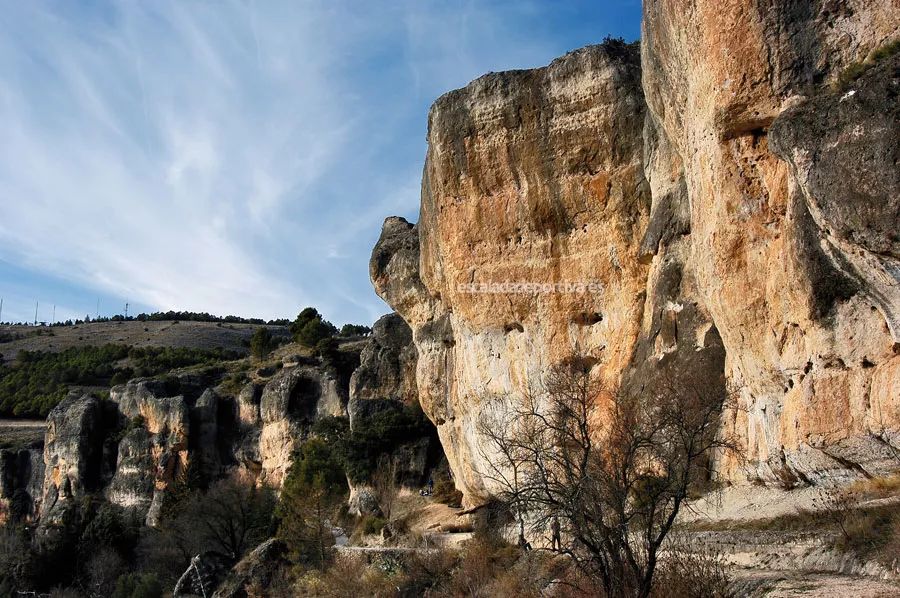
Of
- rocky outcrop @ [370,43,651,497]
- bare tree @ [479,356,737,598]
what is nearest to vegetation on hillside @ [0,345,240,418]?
rocky outcrop @ [370,43,651,497]

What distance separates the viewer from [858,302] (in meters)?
9.02

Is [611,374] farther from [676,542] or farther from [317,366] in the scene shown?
[317,366]

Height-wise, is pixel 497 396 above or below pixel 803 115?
below

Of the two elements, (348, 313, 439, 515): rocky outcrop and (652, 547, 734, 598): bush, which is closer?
(652, 547, 734, 598): bush

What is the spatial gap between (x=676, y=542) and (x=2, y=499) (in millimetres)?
44282

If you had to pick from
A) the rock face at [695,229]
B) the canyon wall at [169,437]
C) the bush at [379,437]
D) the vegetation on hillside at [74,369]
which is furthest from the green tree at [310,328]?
the rock face at [695,229]

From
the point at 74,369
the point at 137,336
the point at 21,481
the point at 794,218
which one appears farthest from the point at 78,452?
the point at 137,336

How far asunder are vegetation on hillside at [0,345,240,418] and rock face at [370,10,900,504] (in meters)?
41.7

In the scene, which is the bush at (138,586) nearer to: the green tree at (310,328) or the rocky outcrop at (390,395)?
the rocky outcrop at (390,395)

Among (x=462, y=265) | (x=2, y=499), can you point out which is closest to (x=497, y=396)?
(x=462, y=265)

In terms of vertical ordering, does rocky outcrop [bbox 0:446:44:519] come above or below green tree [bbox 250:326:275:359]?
below

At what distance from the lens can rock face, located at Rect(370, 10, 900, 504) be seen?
8602 millimetres

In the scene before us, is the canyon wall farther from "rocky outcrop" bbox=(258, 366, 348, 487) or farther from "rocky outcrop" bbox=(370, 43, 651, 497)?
"rocky outcrop" bbox=(370, 43, 651, 497)

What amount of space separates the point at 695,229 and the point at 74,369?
6143 centimetres
